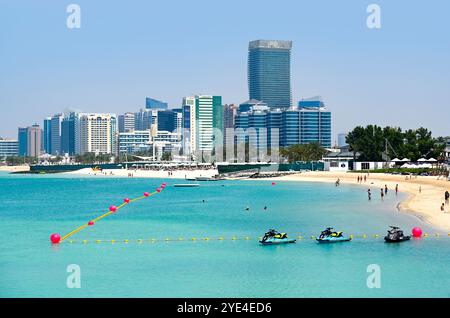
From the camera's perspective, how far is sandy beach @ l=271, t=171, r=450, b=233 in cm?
6759

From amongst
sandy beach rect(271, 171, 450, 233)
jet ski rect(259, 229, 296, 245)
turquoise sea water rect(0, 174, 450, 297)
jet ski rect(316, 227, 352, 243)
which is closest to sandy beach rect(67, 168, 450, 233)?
sandy beach rect(271, 171, 450, 233)

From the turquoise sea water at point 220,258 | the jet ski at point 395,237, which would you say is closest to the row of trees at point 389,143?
the turquoise sea water at point 220,258

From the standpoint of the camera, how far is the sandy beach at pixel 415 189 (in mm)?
67594

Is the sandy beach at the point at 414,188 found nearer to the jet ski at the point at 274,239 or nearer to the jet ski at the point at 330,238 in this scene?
the jet ski at the point at 330,238

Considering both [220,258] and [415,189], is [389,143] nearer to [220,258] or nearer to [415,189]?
[415,189]

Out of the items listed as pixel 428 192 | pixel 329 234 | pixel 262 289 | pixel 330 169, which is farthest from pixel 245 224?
pixel 330 169

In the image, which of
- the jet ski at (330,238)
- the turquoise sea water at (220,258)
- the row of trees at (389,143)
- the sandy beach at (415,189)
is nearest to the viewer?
the turquoise sea water at (220,258)

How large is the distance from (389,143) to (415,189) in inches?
2620

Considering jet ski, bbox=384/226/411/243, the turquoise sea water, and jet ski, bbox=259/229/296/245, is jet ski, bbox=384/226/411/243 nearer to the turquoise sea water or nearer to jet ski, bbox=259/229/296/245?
the turquoise sea water

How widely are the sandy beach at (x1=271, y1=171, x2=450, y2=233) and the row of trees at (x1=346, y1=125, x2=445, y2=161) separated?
38.9 ft

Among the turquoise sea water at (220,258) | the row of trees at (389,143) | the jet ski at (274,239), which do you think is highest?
the row of trees at (389,143)

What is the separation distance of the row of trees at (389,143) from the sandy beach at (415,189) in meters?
11.9

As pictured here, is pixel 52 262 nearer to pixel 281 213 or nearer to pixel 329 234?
pixel 329 234
